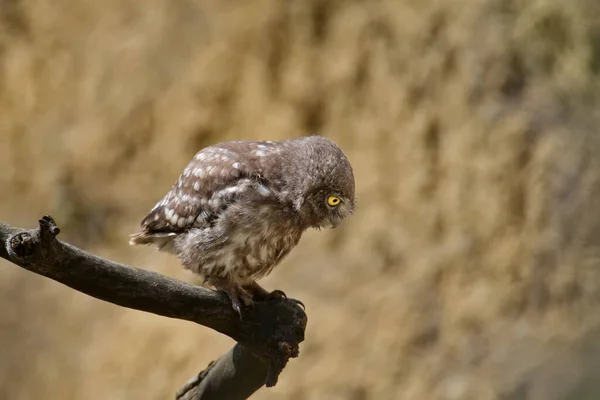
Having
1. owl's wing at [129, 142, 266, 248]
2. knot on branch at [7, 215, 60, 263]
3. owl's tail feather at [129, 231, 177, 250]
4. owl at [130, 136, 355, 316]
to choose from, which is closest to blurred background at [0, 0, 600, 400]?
owl's tail feather at [129, 231, 177, 250]

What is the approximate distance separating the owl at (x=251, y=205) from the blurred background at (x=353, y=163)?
5.56 ft

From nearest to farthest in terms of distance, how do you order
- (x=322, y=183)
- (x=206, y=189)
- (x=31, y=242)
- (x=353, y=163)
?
(x=31, y=242) < (x=322, y=183) < (x=206, y=189) < (x=353, y=163)

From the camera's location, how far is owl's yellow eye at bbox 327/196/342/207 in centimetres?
234

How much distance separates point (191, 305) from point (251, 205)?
0.46 metres

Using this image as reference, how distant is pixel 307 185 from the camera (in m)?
2.33

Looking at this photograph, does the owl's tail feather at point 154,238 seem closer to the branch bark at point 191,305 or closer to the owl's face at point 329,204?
the branch bark at point 191,305

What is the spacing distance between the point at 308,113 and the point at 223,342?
4.79 ft

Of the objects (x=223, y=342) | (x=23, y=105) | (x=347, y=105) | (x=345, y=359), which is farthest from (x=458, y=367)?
(x=23, y=105)

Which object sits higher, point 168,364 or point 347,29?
point 347,29

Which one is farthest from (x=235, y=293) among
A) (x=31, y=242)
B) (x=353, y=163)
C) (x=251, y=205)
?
(x=353, y=163)

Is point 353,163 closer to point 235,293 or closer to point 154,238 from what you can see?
point 154,238

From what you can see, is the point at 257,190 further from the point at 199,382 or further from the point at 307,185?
the point at 199,382

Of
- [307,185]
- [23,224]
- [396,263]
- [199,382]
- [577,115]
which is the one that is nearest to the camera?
[307,185]

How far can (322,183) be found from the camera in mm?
2311
